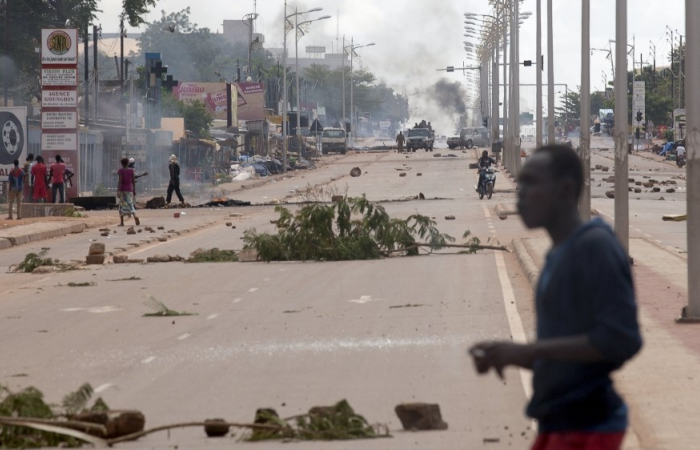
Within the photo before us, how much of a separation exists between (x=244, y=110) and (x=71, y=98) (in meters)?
75.1

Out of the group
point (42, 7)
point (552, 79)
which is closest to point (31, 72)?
point (42, 7)

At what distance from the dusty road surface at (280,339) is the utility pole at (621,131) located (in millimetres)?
1963

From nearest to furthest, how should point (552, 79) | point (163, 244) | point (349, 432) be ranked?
point (349, 432), point (163, 244), point (552, 79)

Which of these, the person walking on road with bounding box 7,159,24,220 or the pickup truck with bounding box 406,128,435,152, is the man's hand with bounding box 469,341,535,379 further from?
the pickup truck with bounding box 406,128,435,152

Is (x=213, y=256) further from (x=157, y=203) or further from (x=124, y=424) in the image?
(x=157, y=203)

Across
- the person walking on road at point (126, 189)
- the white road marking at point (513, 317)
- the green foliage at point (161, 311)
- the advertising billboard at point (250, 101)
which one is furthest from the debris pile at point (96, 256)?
the advertising billboard at point (250, 101)

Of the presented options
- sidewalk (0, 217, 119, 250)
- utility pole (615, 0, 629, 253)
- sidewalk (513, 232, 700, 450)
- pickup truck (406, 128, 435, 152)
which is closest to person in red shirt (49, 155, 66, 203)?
sidewalk (0, 217, 119, 250)

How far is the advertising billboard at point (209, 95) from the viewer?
107312 mm

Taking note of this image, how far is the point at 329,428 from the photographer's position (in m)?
8.59

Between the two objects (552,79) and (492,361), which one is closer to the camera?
(492,361)

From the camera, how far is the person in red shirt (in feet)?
137

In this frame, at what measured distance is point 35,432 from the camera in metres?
8.64

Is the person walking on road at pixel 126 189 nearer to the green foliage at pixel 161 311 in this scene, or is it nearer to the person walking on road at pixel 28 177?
the person walking on road at pixel 28 177

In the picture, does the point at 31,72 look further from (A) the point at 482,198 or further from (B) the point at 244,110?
(B) the point at 244,110
